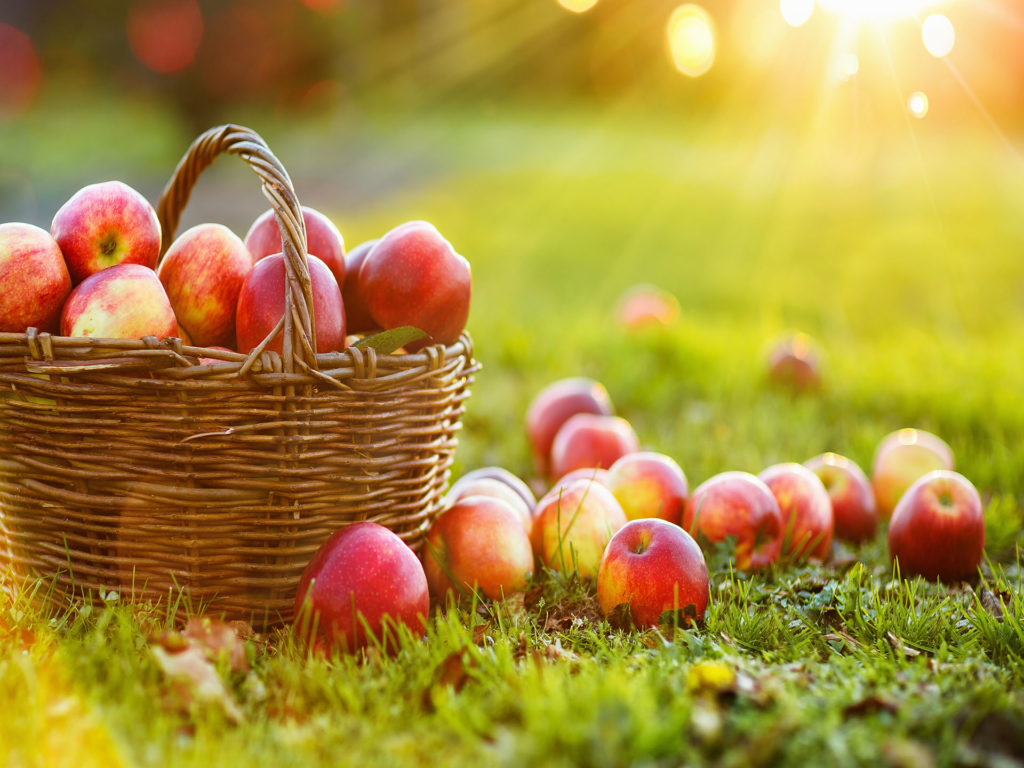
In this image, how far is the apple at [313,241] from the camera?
237cm

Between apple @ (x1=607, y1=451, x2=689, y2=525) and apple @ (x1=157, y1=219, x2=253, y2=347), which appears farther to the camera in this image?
apple @ (x1=607, y1=451, x2=689, y2=525)

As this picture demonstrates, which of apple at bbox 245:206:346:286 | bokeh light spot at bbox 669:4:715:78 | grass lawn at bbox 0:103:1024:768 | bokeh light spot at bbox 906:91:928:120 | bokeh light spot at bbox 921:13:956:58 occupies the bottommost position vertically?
grass lawn at bbox 0:103:1024:768

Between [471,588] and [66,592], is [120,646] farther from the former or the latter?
[471,588]

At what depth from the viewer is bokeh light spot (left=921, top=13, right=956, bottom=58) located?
140 inches

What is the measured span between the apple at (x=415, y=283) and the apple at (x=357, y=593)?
0.58 meters

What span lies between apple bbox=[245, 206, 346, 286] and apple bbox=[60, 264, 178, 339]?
0.38 m

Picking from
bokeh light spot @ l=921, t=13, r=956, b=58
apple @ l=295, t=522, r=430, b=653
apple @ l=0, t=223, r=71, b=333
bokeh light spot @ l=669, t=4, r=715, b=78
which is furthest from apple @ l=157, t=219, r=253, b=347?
bokeh light spot @ l=669, t=4, r=715, b=78

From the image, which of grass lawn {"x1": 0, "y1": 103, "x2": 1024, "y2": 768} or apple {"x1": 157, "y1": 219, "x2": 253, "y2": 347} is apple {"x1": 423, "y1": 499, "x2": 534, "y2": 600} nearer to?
grass lawn {"x1": 0, "y1": 103, "x2": 1024, "y2": 768}

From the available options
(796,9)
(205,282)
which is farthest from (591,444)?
(796,9)

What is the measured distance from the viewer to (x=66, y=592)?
2098mm

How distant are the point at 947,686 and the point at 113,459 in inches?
69.9

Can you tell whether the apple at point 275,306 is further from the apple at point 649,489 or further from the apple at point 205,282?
the apple at point 649,489

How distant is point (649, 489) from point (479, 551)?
610mm

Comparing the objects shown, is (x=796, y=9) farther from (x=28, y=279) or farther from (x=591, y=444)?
(x=28, y=279)
